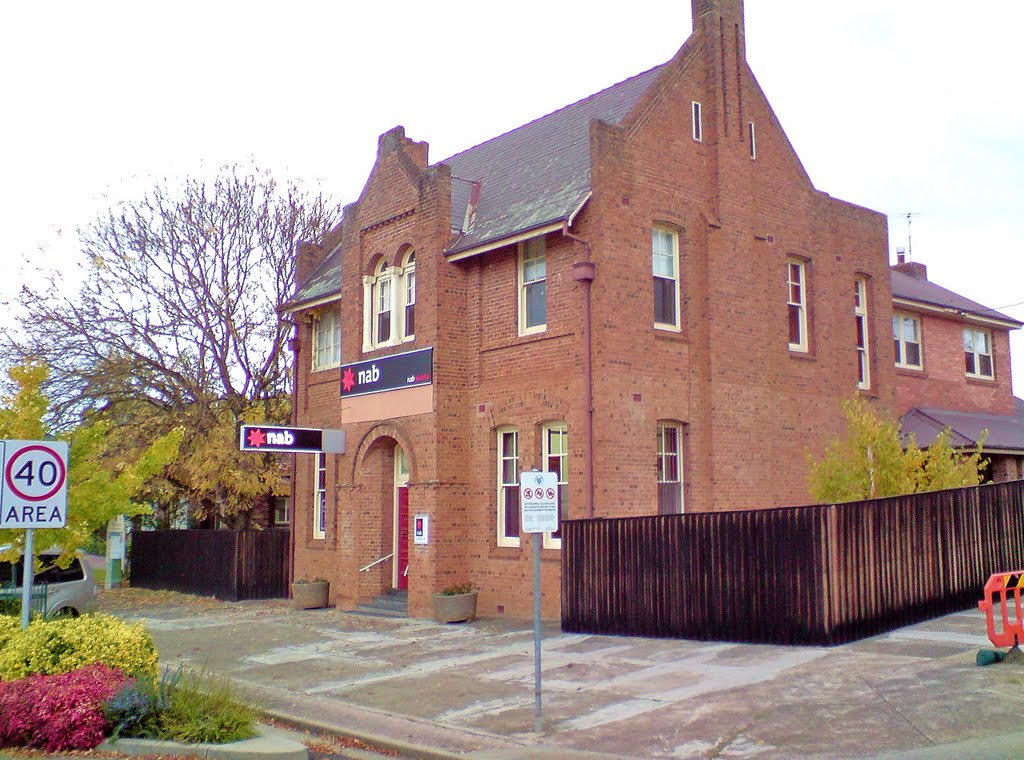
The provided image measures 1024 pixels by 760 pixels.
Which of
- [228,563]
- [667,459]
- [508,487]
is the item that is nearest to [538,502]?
[667,459]

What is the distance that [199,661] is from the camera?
49.3 feet

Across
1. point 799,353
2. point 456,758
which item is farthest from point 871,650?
point 799,353

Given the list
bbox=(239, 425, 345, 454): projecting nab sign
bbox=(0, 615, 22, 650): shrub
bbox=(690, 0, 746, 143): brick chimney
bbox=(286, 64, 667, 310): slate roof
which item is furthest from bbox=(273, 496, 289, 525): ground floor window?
bbox=(0, 615, 22, 650): shrub

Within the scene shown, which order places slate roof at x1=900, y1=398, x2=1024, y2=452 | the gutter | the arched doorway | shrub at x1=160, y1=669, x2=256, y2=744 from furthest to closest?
slate roof at x1=900, y1=398, x2=1024, y2=452 < the arched doorway < the gutter < shrub at x1=160, y1=669, x2=256, y2=744

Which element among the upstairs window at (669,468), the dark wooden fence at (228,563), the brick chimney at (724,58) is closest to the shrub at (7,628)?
the upstairs window at (669,468)

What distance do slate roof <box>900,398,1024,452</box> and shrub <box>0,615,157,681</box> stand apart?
16.0 metres

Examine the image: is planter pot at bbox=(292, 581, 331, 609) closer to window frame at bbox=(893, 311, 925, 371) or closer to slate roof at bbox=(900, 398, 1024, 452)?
slate roof at bbox=(900, 398, 1024, 452)

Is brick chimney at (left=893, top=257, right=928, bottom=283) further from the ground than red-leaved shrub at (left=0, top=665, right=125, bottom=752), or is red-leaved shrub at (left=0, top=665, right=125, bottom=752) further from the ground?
brick chimney at (left=893, top=257, right=928, bottom=283)

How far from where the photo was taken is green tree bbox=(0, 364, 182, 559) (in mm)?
13258

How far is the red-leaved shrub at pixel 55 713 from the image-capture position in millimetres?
8711

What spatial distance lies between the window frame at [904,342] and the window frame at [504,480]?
34.3ft

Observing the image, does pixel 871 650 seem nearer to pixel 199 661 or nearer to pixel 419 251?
pixel 199 661

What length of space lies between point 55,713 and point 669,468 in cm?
1160

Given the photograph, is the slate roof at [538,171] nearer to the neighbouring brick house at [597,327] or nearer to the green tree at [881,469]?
the neighbouring brick house at [597,327]
